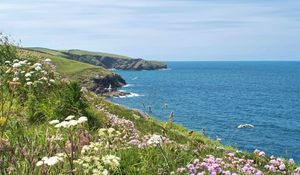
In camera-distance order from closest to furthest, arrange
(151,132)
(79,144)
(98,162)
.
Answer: (98,162)
(79,144)
(151,132)

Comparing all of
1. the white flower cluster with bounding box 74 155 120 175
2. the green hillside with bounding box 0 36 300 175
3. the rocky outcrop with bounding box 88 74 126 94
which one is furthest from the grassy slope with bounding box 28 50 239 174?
the rocky outcrop with bounding box 88 74 126 94

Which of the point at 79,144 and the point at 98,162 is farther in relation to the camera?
the point at 79,144

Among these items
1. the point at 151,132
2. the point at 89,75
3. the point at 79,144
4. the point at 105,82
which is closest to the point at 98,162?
the point at 79,144

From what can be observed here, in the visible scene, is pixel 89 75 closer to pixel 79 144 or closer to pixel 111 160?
pixel 79 144

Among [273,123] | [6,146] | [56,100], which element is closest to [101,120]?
[56,100]

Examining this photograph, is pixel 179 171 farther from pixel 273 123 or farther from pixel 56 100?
pixel 273 123

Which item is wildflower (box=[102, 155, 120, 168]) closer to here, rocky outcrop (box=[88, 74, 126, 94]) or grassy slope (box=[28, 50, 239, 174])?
grassy slope (box=[28, 50, 239, 174])

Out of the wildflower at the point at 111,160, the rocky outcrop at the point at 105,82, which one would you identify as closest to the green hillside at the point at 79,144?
the wildflower at the point at 111,160

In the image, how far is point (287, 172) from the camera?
8.38m

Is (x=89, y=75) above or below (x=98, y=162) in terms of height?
below

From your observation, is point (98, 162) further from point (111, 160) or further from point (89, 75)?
point (89, 75)

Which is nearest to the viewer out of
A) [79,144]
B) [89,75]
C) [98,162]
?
[98,162]

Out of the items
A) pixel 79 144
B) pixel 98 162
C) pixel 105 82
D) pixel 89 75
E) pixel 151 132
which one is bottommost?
pixel 105 82

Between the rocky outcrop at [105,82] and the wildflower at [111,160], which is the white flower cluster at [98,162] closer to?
the wildflower at [111,160]
